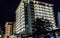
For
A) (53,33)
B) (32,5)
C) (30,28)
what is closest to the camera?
(53,33)

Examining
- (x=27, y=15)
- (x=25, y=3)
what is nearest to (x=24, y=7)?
(x=25, y=3)

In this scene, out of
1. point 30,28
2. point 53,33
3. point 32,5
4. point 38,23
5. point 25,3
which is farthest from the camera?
point 32,5

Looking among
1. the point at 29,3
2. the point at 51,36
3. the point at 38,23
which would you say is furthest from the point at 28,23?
the point at 51,36

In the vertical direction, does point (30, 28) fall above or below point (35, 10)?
below

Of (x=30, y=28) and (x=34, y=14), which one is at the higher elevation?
(x=34, y=14)

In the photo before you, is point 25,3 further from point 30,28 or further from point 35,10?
point 30,28

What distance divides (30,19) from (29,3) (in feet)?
90.6

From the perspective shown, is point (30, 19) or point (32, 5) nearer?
point (30, 19)

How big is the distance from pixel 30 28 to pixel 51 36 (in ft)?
294

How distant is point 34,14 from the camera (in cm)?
18338

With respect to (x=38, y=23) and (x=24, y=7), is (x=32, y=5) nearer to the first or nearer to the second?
(x=24, y=7)

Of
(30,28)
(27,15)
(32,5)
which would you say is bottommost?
(30,28)

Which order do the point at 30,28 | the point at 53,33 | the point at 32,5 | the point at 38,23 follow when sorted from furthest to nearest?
the point at 32,5 → the point at 30,28 → the point at 38,23 → the point at 53,33

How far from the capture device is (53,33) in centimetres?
5572
